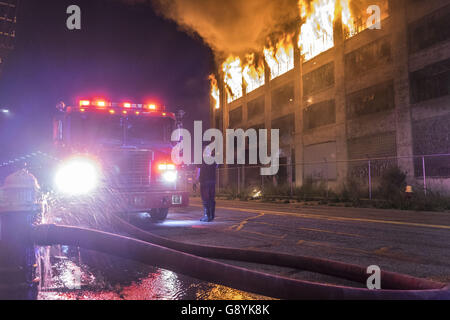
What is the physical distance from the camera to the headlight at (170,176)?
8352mm

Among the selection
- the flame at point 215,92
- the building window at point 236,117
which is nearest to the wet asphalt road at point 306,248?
the building window at point 236,117

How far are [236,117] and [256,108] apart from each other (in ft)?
16.6

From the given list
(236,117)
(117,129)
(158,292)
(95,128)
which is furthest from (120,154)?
(236,117)

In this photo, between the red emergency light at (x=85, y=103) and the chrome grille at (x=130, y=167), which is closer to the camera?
the chrome grille at (x=130, y=167)

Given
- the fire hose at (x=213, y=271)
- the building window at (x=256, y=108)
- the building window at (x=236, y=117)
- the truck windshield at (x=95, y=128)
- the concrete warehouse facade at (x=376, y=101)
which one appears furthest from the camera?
the building window at (x=236, y=117)

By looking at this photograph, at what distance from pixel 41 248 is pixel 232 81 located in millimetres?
39171

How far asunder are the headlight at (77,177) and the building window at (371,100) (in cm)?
2118

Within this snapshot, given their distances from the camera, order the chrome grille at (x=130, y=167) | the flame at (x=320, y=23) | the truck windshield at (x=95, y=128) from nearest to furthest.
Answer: the chrome grille at (x=130, y=167)
the truck windshield at (x=95, y=128)
the flame at (x=320, y=23)

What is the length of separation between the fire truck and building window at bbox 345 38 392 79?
19997mm

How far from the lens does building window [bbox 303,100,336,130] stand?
28516 mm

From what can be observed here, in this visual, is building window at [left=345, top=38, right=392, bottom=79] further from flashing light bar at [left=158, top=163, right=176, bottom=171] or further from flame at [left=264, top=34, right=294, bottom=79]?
flashing light bar at [left=158, top=163, right=176, bottom=171]

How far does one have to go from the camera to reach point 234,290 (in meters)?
3.09

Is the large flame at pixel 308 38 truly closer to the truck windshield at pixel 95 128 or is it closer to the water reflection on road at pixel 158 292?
the truck windshield at pixel 95 128
